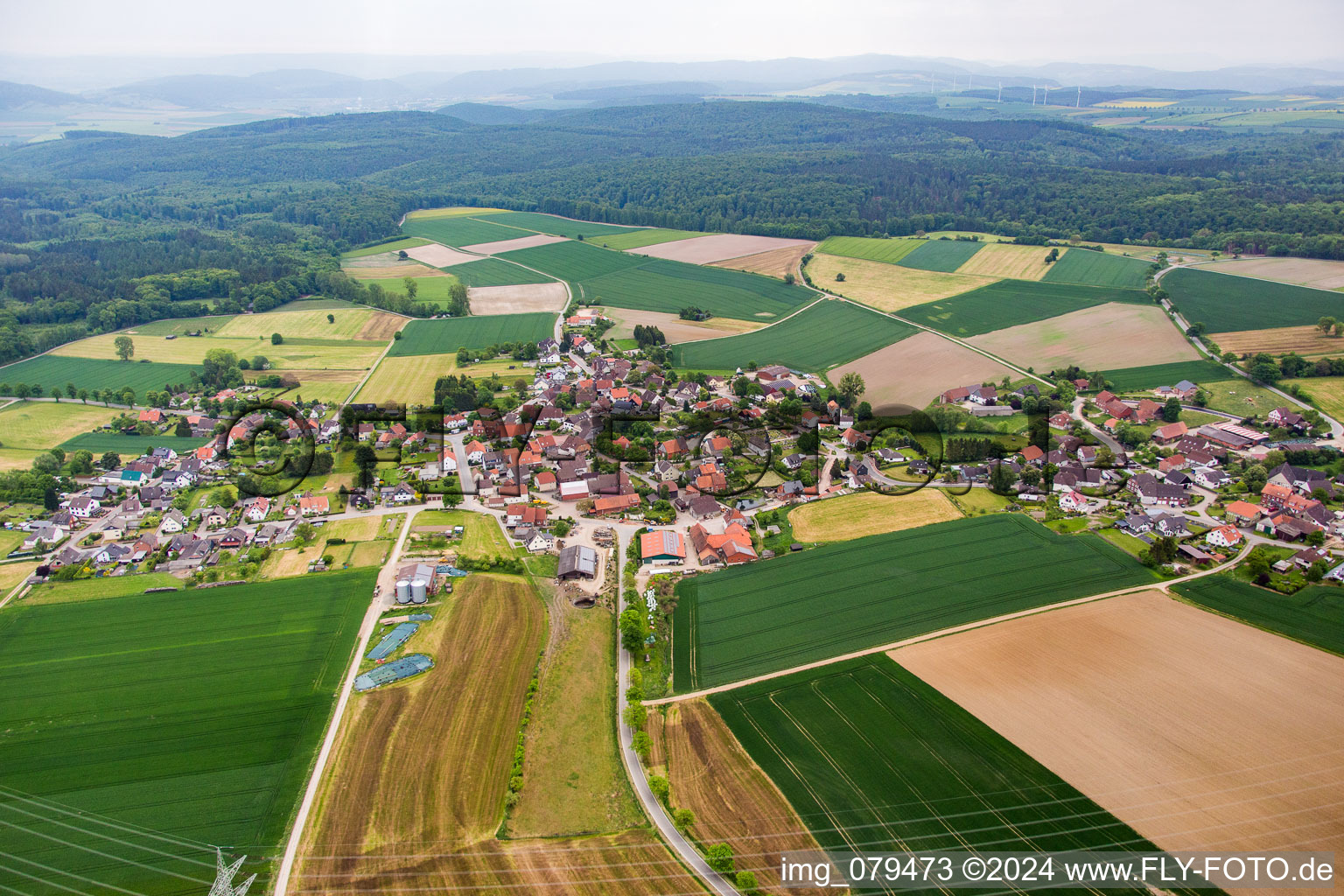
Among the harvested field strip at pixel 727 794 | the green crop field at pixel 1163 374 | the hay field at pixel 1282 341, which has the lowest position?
the harvested field strip at pixel 727 794

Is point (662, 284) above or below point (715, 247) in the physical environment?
below

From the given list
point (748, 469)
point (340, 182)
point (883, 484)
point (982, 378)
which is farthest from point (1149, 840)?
point (340, 182)

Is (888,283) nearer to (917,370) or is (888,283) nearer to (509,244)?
(917,370)

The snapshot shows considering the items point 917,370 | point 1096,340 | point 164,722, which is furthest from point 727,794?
point 1096,340

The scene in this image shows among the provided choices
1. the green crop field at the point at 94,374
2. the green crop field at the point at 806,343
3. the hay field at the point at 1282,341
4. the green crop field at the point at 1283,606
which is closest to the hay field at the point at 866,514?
the green crop field at the point at 1283,606

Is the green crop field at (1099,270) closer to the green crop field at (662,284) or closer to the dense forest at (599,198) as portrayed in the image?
the dense forest at (599,198)

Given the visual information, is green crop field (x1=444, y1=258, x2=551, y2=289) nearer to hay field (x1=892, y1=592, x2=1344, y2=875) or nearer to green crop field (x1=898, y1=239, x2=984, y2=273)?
green crop field (x1=898, y1=239, x2=984, y2=273)

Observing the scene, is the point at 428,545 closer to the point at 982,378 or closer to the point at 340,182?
the point at 982,378
